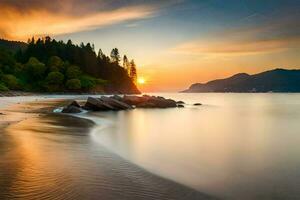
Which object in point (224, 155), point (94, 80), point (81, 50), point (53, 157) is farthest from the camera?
point (81, 50)

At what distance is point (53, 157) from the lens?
12820 mm

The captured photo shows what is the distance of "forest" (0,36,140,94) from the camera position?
136 metres

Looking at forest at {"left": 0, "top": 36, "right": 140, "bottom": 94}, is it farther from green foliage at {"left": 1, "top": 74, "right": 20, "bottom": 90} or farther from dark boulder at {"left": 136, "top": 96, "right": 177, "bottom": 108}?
dark boulder at {"left": 136, "top": 96, "right": 177, "bottom": 108}

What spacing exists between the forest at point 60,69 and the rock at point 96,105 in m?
74.5

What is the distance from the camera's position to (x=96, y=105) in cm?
4953

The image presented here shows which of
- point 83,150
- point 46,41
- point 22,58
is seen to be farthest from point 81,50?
point 83,150

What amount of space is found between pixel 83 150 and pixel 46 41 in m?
173

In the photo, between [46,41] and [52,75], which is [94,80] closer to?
[52,75]

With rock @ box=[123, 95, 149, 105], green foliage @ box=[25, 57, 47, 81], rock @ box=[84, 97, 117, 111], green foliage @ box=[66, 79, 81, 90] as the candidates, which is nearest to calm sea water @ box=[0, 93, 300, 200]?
rock @ box=[84, 97, 117, 111]

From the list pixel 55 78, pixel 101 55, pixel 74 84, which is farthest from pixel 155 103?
pixel 101 55

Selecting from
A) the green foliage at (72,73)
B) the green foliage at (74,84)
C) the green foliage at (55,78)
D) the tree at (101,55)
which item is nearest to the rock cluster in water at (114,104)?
the green foliage at (74,84)

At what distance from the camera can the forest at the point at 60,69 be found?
445 ft

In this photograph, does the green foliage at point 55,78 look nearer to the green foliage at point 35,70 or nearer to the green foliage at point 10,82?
the green foliage at point 35,70

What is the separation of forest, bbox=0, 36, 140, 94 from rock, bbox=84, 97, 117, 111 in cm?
7448
